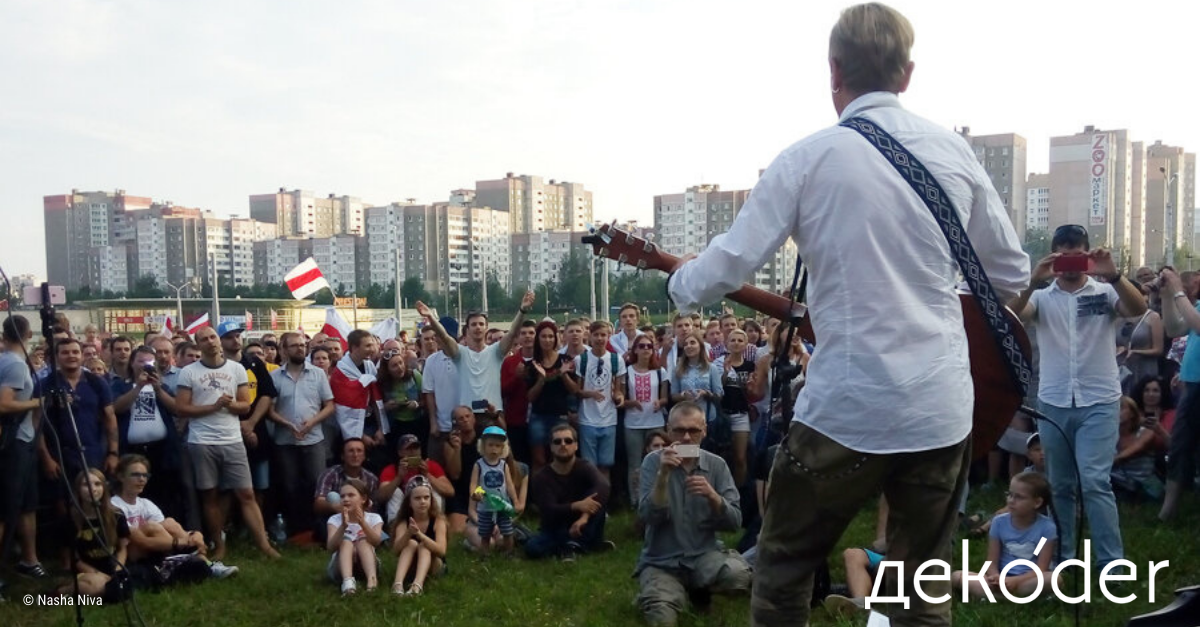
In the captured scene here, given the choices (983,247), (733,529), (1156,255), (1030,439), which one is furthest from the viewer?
(1156,255)

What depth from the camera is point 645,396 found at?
370 inches

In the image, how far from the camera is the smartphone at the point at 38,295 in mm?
5215

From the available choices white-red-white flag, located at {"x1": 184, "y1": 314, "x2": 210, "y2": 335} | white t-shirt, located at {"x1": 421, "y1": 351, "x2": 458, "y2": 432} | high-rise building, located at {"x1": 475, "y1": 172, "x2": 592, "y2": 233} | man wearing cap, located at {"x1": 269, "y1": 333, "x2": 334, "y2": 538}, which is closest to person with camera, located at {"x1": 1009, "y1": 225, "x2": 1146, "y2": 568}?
white t-shirt, located at {"x1": 421, "y1": 351, "x2": 458, "y2": 432}

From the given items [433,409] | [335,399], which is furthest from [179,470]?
[433,409]

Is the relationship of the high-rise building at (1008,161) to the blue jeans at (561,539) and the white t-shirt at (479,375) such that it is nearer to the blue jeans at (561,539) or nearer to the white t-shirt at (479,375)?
the white t-shirt at (479,375)

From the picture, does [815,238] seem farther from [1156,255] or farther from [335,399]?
[1156,255]

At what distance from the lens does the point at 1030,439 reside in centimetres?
791

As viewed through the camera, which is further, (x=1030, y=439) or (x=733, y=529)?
(x=1030, y=439)

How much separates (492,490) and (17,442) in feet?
11.6

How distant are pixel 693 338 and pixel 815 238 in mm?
7126

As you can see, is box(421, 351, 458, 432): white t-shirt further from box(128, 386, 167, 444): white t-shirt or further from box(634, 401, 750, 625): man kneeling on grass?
box(634, 401, 750, 625): man kneeling on grass

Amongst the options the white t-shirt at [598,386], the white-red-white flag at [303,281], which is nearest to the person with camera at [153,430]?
the white t-shirt at [598,386]

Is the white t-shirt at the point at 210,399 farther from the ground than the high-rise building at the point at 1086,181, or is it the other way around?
the high-rise building at the point at 1086,181

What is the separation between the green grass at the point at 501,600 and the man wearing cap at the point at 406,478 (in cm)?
62
